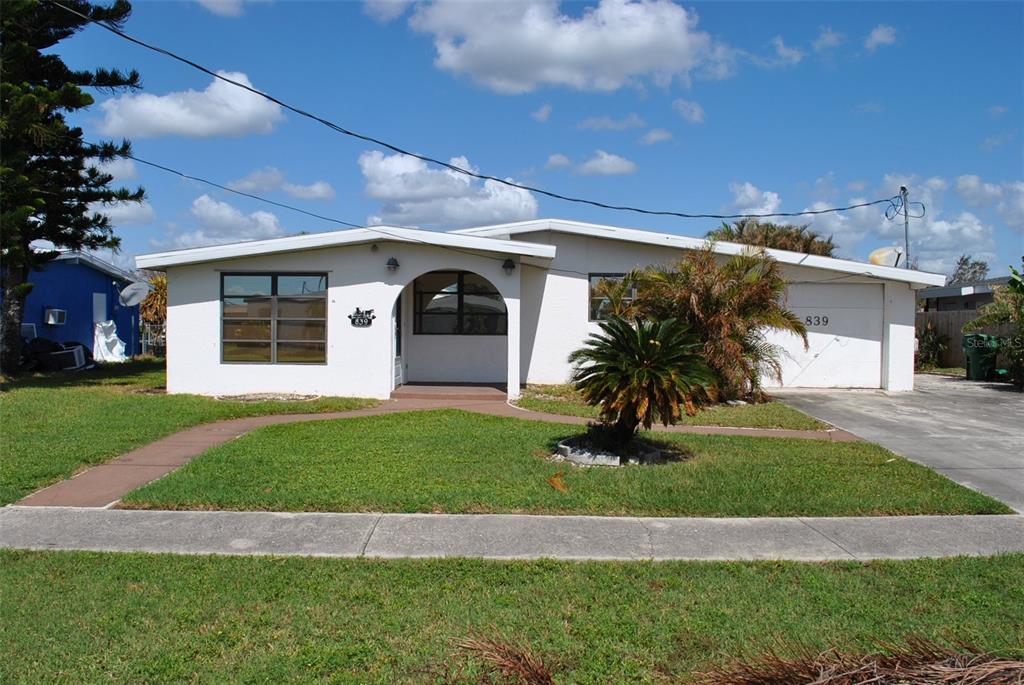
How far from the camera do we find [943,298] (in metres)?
28.3

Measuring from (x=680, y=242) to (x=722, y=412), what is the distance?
439 centimetres

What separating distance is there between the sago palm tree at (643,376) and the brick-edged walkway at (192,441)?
2848 millimetres

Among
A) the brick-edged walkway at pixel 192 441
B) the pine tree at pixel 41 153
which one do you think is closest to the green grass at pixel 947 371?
the brick-edged walkway at pixel 192 441

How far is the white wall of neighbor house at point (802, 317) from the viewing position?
56.1 ft

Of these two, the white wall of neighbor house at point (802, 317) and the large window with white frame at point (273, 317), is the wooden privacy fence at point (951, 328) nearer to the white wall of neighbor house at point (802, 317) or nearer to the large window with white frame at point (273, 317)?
the white wall of neighbor house at point (802, 317)

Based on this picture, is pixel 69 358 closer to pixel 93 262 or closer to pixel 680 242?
pixel 93 262

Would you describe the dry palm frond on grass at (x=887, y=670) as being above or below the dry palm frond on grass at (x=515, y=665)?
above

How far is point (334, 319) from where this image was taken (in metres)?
14.7

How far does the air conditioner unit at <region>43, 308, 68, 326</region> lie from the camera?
21.3 m

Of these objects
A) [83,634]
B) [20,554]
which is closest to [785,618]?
[83,634]

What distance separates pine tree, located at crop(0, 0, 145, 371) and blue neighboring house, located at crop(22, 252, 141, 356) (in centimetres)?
269

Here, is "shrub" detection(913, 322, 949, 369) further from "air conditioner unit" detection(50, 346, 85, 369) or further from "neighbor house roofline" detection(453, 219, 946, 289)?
"air conditioner unit" detection(50, 346, 85, 369)

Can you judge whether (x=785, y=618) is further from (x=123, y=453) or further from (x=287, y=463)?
(x=123, y=453)

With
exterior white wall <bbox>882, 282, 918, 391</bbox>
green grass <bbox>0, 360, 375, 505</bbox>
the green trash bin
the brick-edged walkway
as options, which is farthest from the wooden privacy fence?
green grass <bbox>0, 360, 375, 505</bbox>
